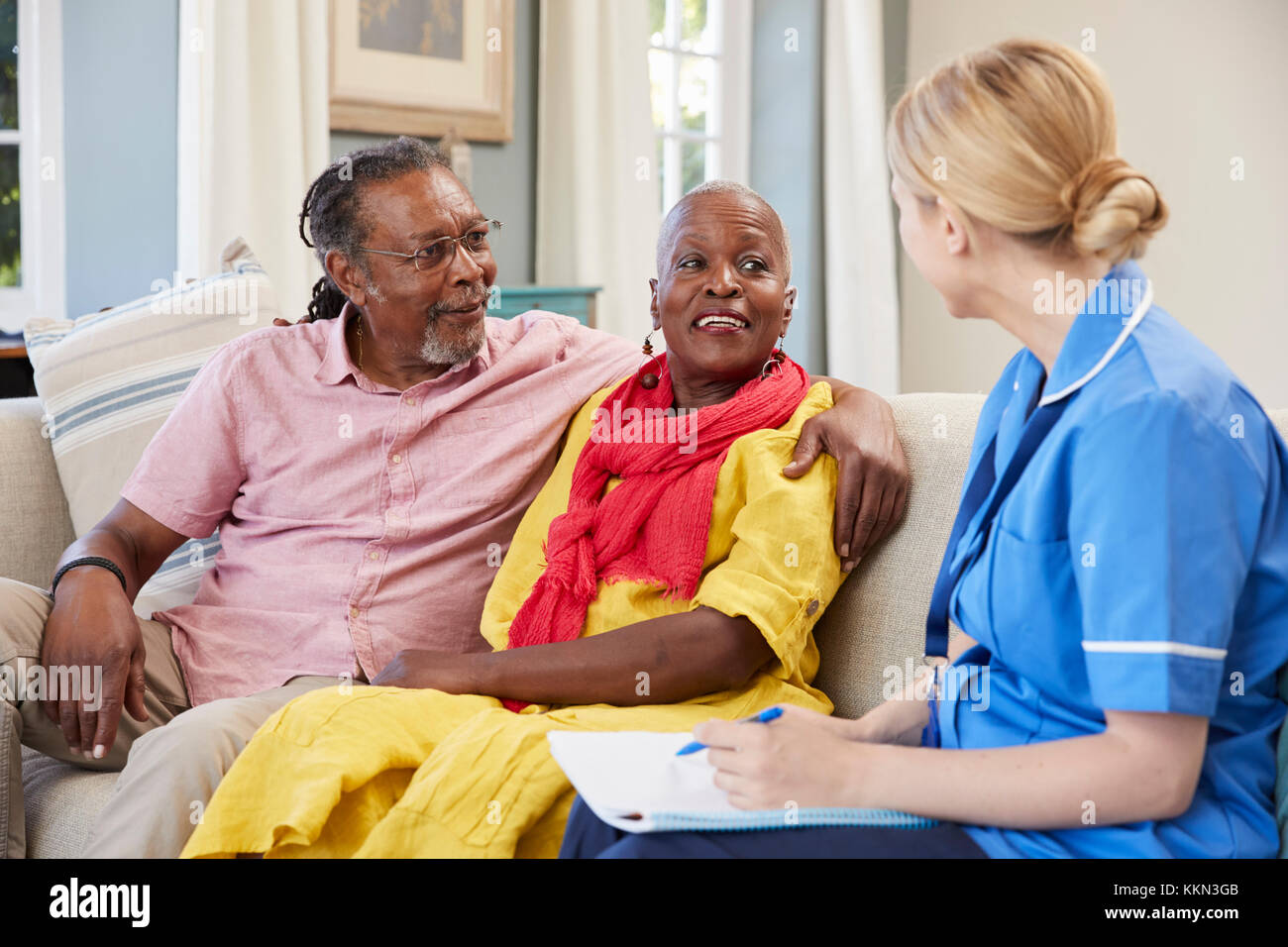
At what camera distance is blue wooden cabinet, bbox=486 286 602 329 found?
3418 mm

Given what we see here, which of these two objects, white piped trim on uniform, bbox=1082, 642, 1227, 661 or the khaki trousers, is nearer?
white piped trim on uniform, bbox=1082, 642, 1227, 661

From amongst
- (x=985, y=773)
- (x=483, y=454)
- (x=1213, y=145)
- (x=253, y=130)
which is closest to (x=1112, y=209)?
(x=985, y=773)

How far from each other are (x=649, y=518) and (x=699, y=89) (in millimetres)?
3570

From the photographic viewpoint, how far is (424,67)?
359 cm

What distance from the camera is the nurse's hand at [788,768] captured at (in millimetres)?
979

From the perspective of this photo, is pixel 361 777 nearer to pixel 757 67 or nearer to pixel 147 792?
pixel 147 792

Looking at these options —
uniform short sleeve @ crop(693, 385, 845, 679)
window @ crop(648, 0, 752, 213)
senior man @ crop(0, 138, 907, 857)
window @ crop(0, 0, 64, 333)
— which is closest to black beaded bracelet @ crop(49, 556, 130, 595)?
senior man @ crop(0, 138, 907, 857)

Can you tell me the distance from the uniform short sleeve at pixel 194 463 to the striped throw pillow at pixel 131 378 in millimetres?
162

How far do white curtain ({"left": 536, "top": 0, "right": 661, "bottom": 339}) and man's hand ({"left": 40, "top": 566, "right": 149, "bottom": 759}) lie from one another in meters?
2.49

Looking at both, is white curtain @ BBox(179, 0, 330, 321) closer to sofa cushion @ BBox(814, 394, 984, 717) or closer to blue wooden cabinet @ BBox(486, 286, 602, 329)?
blue wooden cabinet @ BBox(486, 286, 602, 329)

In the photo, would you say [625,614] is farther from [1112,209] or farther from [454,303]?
[1112,209]

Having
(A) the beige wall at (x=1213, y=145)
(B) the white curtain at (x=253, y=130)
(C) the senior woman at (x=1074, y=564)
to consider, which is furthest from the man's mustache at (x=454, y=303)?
(A) the beige wall at (x=1213, y=145)

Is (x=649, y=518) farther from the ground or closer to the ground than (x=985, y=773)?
farther from the ground

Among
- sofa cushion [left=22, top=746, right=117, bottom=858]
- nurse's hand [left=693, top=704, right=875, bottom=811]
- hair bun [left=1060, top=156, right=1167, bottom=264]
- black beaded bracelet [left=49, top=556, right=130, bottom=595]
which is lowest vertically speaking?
sofa cushion [left=22, top=746, right=117, bottom=858]
